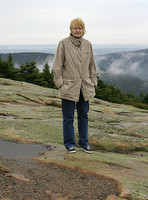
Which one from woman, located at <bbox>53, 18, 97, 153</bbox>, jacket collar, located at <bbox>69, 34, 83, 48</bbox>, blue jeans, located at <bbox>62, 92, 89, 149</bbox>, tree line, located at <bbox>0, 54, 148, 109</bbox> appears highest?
jacket collar, located at <bbox>69, 34, 83, 48</bbox>

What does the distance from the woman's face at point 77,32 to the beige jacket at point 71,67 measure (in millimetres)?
118

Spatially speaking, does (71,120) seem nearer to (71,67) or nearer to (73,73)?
(73,73)

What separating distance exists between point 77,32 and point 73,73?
1.18 metres

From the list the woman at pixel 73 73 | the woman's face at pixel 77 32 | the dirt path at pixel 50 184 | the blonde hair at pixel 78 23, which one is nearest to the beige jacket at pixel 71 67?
the woman at pixel 73 73

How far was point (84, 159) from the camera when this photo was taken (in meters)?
6.57

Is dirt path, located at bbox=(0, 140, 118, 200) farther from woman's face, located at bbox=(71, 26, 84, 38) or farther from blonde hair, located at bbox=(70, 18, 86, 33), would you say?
blonde hair, located at bbox=(70, 18, 86, 33)

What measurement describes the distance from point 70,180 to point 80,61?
3358mm

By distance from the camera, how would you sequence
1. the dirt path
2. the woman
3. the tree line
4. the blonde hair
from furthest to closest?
the tree line → the woman → the blonde hair → the dirt path

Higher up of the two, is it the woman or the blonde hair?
the blonde hair

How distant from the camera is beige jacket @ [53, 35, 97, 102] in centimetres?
644

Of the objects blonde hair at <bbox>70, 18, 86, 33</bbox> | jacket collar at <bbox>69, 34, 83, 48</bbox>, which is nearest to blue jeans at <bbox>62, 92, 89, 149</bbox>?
jacket collar at <bbox>69, 34, 83, 48</bbox>

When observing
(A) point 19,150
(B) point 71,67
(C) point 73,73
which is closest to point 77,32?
(B) point 71,67

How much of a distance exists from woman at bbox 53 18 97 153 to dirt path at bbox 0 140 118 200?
4.50 feet

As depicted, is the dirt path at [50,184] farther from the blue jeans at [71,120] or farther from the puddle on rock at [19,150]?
the blue jeans at [71,120]
